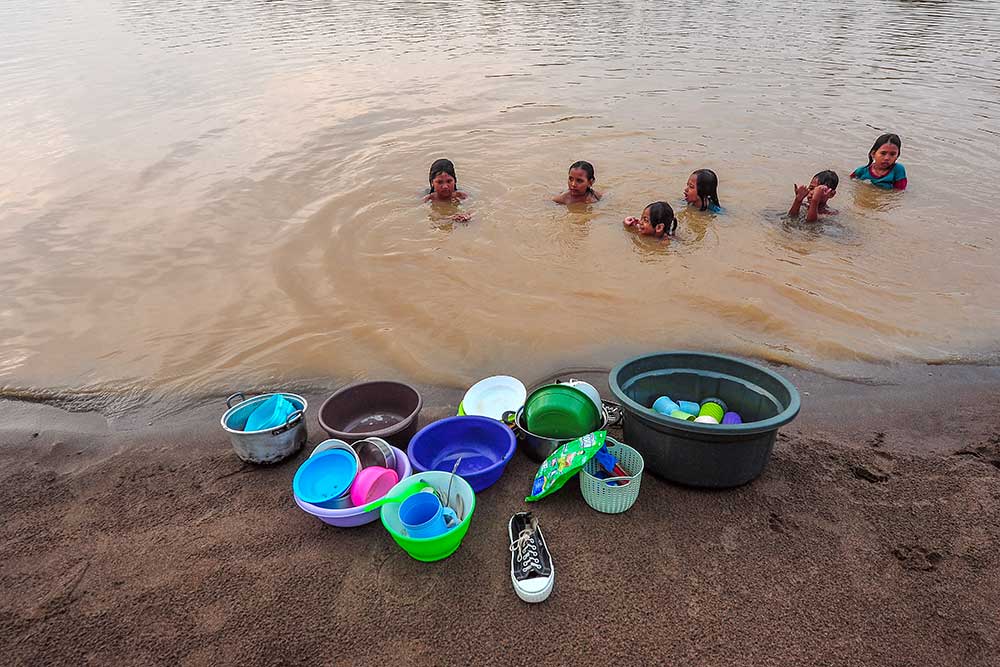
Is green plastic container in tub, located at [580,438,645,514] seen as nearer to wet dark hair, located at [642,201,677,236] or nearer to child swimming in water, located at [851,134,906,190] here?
wet dark hair, located at [642,201,677,236]

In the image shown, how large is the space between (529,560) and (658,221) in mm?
4082

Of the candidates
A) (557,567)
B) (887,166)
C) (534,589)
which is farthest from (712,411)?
(887,166)

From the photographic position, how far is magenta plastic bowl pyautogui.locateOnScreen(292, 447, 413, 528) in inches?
103

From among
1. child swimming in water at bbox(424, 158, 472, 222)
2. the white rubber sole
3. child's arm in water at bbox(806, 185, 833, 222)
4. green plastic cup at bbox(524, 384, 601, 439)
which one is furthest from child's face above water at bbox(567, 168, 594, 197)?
the white rubber sole

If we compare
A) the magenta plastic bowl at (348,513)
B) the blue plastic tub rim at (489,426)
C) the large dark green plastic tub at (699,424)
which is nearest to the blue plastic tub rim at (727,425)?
the large dark green plastic tub at (699,424)

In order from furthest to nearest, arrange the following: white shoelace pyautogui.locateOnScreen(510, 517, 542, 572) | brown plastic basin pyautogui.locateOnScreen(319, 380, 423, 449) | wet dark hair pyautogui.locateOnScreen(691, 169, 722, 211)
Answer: wet dark hair pyautogui.locateOnScreen(691, 169, 722, 211)
brown plastic basin pyautogui.locateOnScreen(319, 380, 423, 449)
white shoelace pyautogui.locateOnScreen(510, 517, 542, 572)

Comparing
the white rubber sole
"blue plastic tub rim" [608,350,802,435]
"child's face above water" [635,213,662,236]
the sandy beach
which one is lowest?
the sandy beach

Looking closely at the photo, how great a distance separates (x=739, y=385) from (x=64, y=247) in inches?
247

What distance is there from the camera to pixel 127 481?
312 cm

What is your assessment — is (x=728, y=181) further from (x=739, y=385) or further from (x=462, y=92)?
(x=462, y=92)

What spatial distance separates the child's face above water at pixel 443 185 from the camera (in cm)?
635

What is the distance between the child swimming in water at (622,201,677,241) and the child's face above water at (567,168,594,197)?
0.78m

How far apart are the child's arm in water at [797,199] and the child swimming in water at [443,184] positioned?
3456 millimetres

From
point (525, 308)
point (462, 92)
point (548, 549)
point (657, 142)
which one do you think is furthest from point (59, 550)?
point (462, 92)
